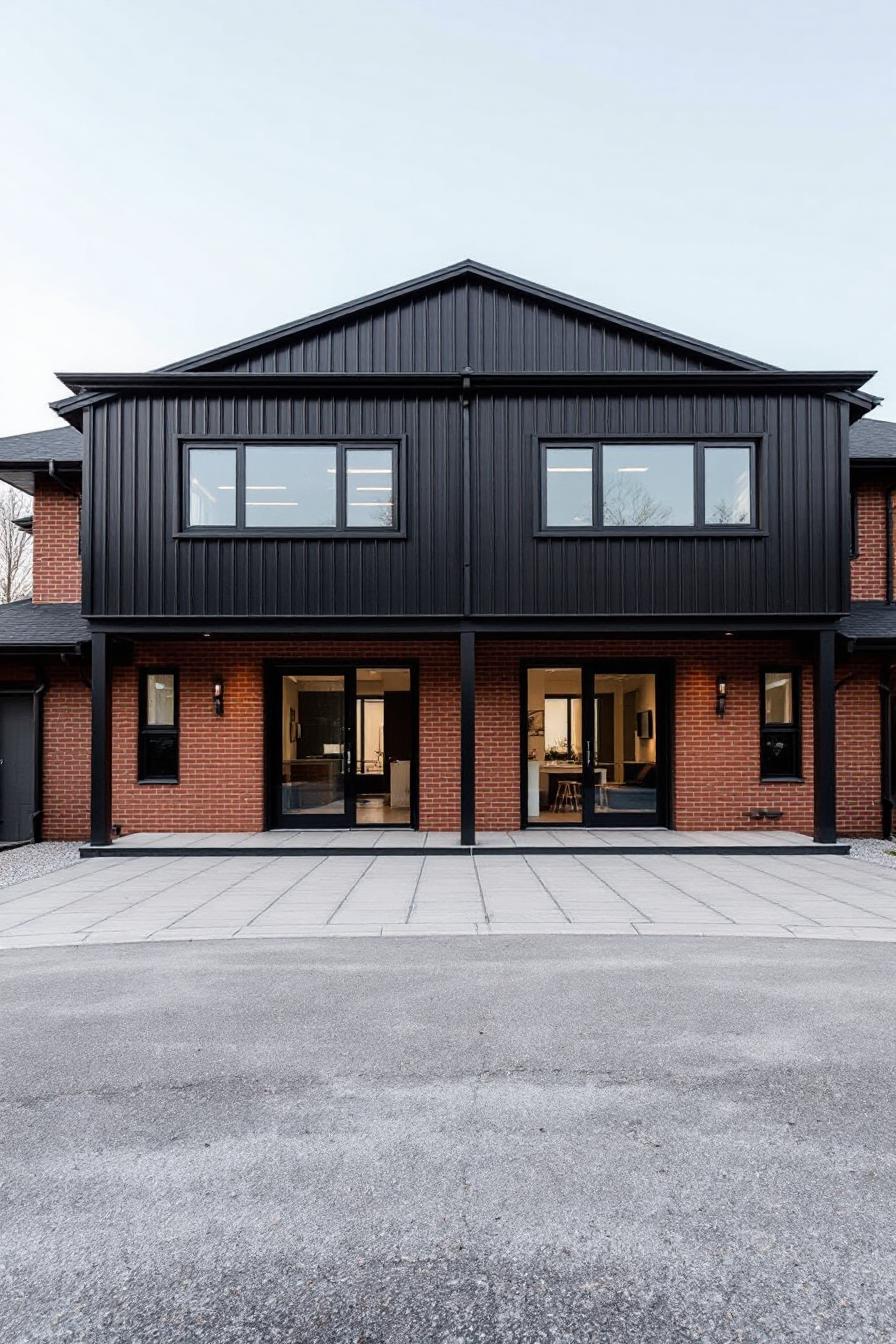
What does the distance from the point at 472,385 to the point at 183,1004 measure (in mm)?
8342

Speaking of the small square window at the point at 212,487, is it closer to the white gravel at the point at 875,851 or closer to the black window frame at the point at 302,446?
the black window frame at the point at 302,446

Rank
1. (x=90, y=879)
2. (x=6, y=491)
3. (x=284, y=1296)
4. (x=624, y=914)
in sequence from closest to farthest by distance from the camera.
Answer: (x=284, y=1296), (x=624, y=914), (x=90, y=879), (x=6, y=491)

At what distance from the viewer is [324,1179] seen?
9.32 ft

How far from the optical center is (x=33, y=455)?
12305mm

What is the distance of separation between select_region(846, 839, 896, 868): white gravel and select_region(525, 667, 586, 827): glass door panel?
3.79 meters

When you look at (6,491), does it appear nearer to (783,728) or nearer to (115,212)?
(783,728)

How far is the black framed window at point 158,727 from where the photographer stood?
11.8m

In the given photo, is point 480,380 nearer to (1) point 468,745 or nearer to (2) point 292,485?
(2) point 292,485

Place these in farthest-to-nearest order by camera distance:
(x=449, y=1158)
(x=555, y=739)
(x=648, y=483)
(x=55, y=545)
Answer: (x=55, y=545) < (x=555, y=739) < (x=648, y=483) < (x=449, y=1158)

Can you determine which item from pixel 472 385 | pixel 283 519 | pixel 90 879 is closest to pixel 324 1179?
pixel 90 879

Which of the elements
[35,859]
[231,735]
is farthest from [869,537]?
[35,859]

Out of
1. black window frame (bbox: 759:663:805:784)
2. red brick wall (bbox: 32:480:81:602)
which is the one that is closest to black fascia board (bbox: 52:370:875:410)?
red brick wall (bbox: 32:480:81:602)

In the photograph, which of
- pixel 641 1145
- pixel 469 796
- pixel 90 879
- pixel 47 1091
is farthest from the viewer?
pixel 469 796

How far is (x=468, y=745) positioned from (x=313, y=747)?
3089 mm
